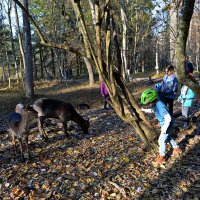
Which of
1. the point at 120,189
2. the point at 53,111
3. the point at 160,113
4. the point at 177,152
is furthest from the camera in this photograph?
the point at 53,111

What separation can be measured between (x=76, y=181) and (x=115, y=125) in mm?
4969

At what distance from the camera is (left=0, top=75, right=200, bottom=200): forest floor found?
579cm

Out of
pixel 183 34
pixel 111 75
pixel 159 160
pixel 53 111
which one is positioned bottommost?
pixel 159 160

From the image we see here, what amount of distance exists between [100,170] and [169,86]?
13.3 feet

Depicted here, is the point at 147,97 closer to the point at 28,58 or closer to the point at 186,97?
the point at 186,97

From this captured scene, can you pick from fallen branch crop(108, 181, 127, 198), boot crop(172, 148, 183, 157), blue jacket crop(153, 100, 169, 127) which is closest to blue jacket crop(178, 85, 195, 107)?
boot crop(172, 148, 183, 157)

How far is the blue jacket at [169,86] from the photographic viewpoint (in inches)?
360

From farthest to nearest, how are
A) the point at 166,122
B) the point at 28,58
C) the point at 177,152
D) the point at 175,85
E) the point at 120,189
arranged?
the point at 28,58
the point at 175,85
the point at 177,152
the point at 166,122
the point at 120,189

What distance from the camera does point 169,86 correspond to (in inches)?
362

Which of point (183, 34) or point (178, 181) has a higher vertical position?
point (183, 34)

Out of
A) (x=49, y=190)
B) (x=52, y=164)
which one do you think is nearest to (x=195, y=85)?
(x=49, y=190)

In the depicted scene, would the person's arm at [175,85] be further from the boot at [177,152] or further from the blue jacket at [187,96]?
the boot at [177,152]

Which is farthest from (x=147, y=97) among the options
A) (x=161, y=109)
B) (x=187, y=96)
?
(x=187, y=96)

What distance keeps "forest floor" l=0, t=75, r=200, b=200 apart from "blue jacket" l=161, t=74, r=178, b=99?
3.97ft
